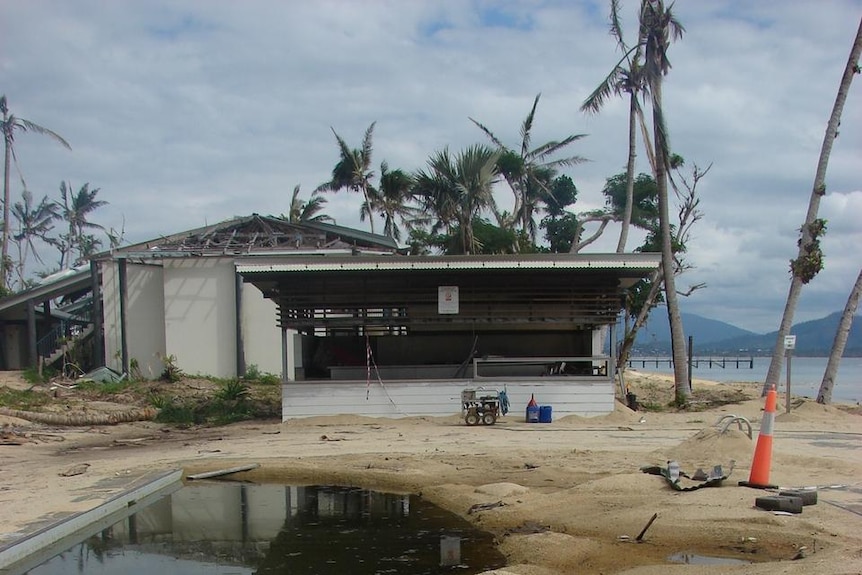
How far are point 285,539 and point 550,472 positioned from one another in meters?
4.22

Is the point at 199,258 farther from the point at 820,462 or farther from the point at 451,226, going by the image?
the point at 820,462

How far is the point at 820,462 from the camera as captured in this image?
10.4m

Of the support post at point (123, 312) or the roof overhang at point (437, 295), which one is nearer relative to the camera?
the roof overhang at point (437, 295)

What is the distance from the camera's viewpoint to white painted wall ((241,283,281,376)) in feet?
89.9

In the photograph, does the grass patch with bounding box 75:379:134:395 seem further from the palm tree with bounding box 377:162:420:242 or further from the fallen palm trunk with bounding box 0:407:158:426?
the palm tree with bounding box 377:162:420:242

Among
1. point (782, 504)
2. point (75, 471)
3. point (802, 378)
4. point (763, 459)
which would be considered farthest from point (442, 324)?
point (802, 378)

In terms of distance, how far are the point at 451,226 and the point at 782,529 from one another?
30.4 metres

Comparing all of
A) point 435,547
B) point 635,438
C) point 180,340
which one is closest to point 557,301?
point 635,438

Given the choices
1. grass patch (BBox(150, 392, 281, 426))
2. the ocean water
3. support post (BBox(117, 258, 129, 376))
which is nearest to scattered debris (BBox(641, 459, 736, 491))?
the ocean water

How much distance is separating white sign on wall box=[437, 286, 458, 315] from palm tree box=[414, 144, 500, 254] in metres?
9.35

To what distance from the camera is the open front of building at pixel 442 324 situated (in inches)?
728

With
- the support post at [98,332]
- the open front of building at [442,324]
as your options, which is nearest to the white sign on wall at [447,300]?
the open front of building at [442,324]

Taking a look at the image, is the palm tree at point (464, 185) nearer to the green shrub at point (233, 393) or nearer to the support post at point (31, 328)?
the green shrub at point (233, 393)

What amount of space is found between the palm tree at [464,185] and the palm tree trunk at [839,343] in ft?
42.4
